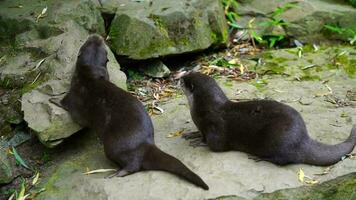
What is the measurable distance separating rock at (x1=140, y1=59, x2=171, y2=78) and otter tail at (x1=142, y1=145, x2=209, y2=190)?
1.94 meters

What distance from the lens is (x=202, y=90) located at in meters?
4.72

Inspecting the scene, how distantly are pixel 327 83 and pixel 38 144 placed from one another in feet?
9.70

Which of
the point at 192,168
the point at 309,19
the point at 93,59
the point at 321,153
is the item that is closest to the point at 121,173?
A: the point at 192,168

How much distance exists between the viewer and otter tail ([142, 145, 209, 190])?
4.21 metres

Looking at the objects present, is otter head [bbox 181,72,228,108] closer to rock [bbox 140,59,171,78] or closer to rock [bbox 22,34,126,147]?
rock [bbox 22,34,126,147]

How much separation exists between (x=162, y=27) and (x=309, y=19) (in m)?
2.03

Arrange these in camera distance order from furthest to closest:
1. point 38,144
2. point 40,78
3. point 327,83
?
point 327,83
point 40,78
point 38,144

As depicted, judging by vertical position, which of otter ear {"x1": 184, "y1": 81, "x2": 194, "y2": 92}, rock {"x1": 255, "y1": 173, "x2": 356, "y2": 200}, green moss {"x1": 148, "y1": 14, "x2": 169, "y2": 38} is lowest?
rock {"x1": 255, "y1": 173, "x2": 356, "y2": 200}

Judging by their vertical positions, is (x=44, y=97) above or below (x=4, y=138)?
above

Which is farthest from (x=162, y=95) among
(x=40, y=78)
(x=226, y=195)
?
(x=226, y=195)

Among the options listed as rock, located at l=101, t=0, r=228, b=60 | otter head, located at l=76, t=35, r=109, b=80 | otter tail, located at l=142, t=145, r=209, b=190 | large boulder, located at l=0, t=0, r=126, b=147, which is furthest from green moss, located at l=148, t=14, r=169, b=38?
otter tail, located at l=142, t=145, r=209, b=190

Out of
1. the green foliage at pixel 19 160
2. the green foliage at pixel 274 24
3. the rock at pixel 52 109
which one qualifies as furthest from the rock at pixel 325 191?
the green foliage at pixel 274 24

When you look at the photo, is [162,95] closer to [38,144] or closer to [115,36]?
[115,36]

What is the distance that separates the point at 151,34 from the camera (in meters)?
6.15
